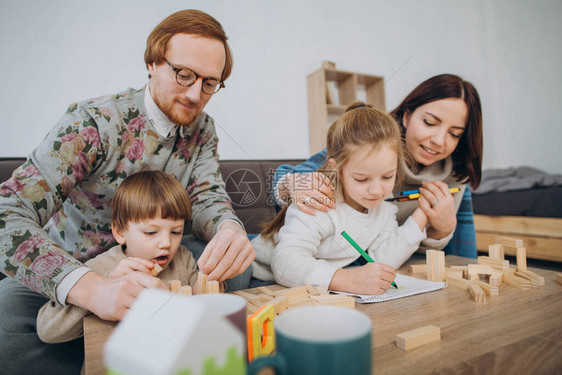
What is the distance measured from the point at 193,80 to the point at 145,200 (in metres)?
0.25

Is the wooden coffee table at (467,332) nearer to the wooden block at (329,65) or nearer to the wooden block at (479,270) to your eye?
the wooden block at (479,270)

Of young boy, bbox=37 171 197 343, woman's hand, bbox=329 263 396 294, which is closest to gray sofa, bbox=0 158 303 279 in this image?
young boy, bbox=37 171 197 343

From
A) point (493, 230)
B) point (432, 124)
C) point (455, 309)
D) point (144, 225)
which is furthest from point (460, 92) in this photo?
point (493, 230)

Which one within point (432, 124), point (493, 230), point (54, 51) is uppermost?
point (54, 51)

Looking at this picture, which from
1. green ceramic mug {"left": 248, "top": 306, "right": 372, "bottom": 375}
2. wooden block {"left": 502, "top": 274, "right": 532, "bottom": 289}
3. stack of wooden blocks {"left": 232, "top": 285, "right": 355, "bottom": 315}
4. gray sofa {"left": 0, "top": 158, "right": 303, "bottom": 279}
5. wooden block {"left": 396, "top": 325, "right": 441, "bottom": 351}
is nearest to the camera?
green ceramic mug {"left": 248, "top": 306, "right": 372, "bottom": 375}

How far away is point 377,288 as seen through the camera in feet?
1.62

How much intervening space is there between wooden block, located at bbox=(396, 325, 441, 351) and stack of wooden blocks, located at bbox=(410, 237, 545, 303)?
20 cm

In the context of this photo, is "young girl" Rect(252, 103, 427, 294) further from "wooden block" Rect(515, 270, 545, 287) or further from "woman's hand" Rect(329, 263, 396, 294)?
"wooden block" Rect(515, 270, 545, 287)

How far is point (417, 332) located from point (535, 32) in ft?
4.55

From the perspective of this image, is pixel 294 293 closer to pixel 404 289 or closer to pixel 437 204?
pixel 404 289

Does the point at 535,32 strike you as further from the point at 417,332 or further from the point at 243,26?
the point at 417,332

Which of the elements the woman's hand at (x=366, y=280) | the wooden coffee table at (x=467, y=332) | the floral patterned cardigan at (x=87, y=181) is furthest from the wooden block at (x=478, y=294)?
the floral patterned cardigan at (x=87, y=181)

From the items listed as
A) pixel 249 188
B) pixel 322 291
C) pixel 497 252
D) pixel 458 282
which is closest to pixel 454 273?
pixel 458 282

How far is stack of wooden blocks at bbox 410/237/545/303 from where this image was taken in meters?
0.53
